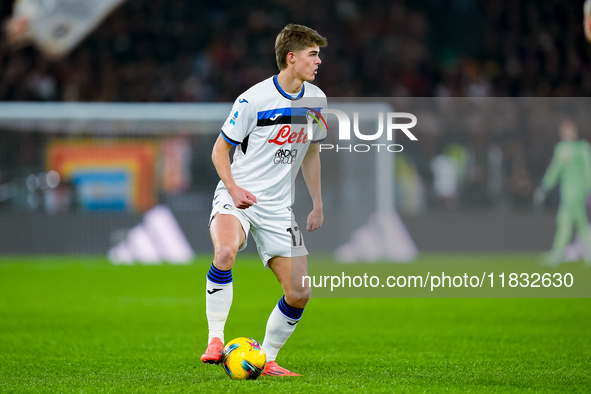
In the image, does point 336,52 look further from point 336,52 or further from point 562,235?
point 562,235

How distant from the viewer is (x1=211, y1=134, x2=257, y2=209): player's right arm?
5.37 metres

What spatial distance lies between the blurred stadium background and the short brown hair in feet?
32.8

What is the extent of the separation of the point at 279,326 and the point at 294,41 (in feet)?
5.92

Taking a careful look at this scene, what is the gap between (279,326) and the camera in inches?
223

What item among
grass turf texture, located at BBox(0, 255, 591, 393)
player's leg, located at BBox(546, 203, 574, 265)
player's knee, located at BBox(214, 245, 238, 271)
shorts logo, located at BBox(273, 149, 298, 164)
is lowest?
player's leg, located at BBox(546, 203, 574, 265)

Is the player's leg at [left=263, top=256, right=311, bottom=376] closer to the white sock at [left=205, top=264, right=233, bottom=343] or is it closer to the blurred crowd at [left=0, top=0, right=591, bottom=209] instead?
the white sock at [left=205, top=264, right=233, bottom=343]

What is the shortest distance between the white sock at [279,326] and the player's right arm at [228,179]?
0.72m

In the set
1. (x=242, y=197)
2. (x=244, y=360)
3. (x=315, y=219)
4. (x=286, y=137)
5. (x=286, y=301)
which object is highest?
(x=286, y=137)

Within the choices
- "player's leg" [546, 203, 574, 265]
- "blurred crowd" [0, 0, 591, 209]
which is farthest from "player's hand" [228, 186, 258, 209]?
"blurred crowd" [0, 0, 591, 209]

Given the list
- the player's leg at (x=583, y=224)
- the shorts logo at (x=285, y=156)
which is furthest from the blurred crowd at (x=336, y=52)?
the shorts logo at (x=285, y=156)

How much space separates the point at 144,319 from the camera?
9.00 meters

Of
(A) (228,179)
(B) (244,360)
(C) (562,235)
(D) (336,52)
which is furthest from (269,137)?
(D) (336,52)

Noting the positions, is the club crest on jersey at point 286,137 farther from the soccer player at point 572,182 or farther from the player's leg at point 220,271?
the soccer player at point 572,182

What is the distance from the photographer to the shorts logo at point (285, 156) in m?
5.75
